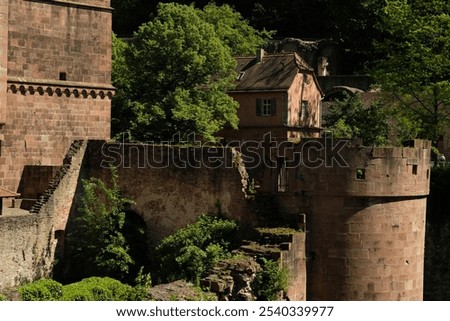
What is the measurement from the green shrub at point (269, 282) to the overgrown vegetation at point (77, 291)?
3.05 metres

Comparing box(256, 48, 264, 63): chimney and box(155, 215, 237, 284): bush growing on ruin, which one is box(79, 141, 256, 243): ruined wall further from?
box(256, 48, 264, 63): chimney

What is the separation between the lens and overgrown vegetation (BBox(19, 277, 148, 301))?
82.8 feet

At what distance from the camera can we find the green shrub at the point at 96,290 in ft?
82.8

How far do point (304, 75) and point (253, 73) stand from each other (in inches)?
92.1

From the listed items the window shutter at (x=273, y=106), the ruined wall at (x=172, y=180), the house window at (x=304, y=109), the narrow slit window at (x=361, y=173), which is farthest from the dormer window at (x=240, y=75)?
the narrow slit window at (x=361, y=173)

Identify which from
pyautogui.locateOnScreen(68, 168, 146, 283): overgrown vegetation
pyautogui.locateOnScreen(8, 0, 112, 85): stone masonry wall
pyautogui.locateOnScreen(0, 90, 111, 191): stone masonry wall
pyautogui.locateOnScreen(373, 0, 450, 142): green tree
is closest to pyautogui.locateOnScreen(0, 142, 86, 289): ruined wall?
pyautogui.locateOnScreen(68, 168, 146, 283): overgrown vegetation

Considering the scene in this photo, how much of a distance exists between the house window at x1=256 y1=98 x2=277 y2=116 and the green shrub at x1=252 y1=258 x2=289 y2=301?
23500 millimetres

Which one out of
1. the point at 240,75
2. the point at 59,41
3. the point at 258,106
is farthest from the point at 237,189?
the point at 240,75

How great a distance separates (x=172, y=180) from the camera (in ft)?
92.0

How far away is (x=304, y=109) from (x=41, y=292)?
24659 mm

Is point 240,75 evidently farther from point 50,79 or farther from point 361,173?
point 361,173

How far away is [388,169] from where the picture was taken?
26078mm

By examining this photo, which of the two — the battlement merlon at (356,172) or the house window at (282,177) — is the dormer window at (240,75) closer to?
the house window at (282,177)

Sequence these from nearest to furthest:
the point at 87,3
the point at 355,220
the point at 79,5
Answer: the point at 355,220, the point at 79,5, the point at 87,3
